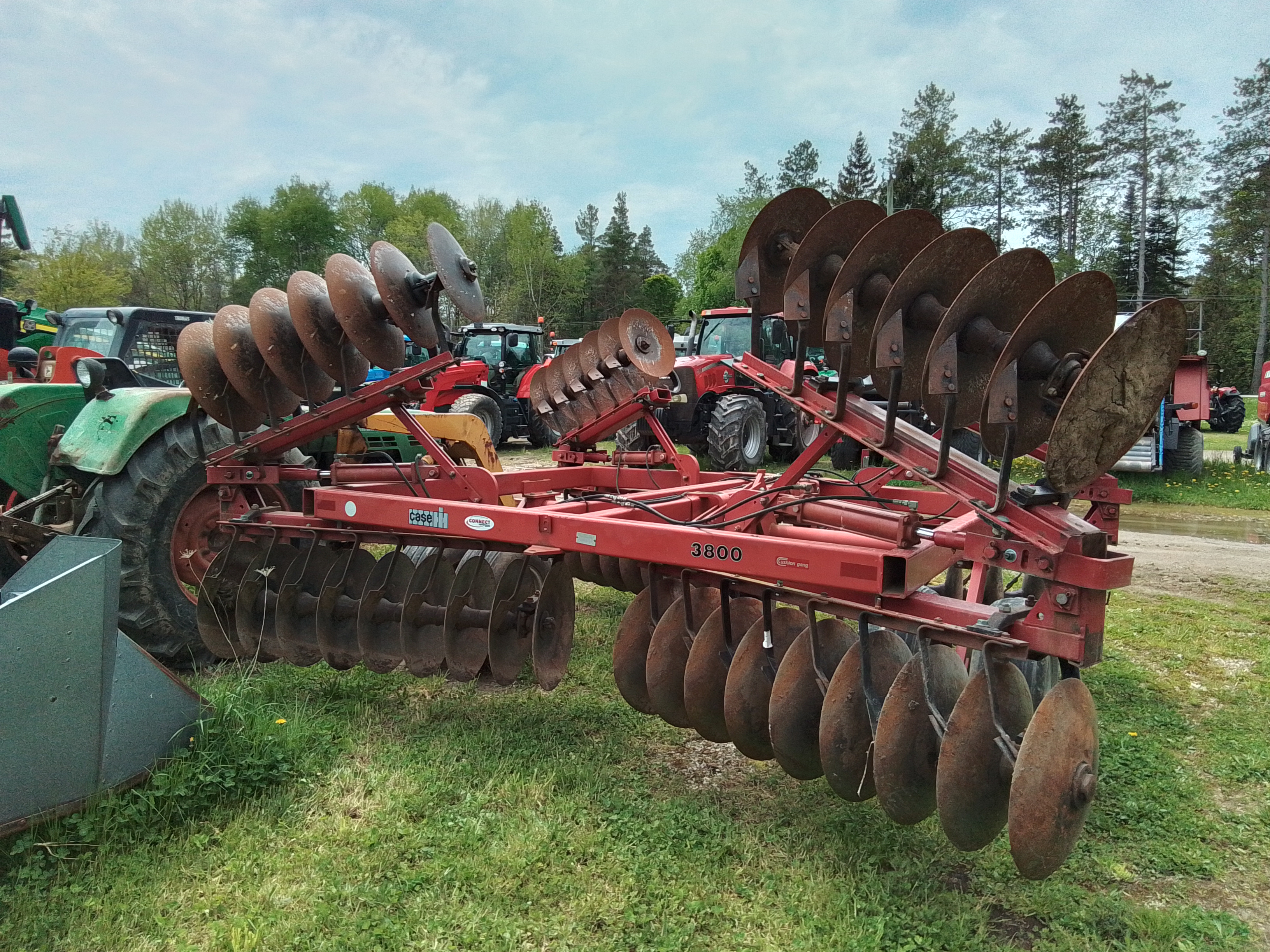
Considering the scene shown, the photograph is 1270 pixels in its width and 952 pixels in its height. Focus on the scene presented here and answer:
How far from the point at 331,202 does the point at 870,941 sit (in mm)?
65451

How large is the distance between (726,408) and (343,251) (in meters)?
40.2

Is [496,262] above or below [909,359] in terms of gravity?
above

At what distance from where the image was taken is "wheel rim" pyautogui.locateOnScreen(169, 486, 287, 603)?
3910 millimetres

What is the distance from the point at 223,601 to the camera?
3703mm

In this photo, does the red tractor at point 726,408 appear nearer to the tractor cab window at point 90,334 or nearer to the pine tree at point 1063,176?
the tractor cab window at point 90,334

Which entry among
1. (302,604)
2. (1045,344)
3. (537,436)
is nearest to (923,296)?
(1045,344)

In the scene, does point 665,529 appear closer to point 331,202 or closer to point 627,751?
point 627,751

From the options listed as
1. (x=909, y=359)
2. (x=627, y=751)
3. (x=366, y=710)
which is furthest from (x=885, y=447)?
(x=366, y=710)

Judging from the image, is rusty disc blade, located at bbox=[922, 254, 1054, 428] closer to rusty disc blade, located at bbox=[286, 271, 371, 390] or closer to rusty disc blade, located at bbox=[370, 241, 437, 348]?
rusty disc blade, located at bbox=[370, 241, 437, 348]

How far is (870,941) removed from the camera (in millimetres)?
2121

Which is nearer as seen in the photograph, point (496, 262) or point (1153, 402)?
point (1153, 402)

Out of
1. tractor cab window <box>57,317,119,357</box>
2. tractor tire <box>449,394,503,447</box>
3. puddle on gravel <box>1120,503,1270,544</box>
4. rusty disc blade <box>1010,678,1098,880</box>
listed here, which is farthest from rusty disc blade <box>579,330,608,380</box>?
tractor tire <box>449,394,503,447</box>

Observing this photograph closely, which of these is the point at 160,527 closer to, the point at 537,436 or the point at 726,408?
the point at 726,408

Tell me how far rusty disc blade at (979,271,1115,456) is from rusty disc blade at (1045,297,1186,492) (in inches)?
4.5
